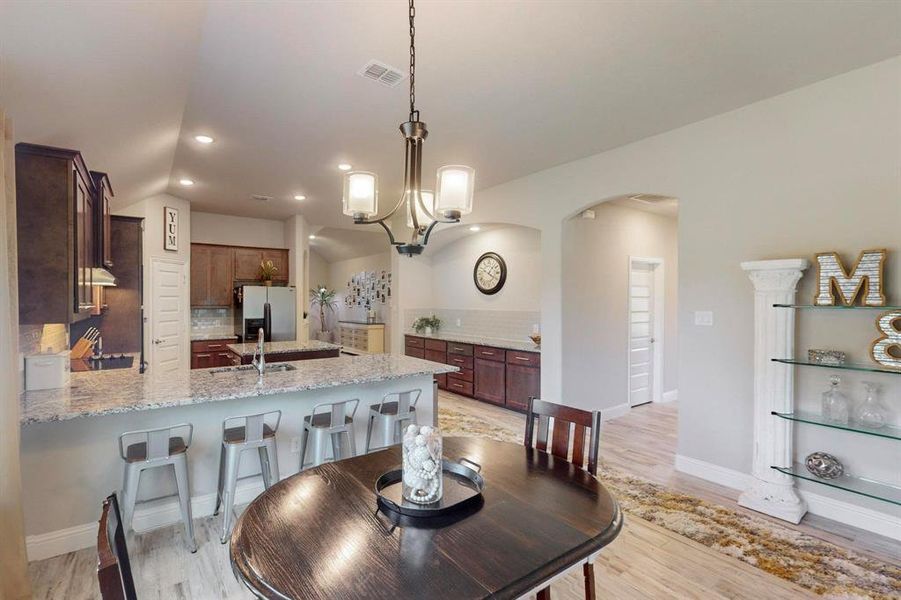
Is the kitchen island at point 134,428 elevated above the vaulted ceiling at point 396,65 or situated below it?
below

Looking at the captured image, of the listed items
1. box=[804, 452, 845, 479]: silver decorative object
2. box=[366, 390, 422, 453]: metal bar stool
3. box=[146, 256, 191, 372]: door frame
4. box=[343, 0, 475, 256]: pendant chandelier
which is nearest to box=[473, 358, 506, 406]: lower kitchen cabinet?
box=[366, 390, 422, 453]: metal bar stool

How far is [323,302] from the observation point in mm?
11789

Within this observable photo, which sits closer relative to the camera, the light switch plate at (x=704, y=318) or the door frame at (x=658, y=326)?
the light switch plate at (x=704, y=318)

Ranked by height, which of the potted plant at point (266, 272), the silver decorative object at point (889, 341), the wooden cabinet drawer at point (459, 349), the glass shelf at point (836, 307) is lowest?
the wooden cabinet drawer at point (459, 349)

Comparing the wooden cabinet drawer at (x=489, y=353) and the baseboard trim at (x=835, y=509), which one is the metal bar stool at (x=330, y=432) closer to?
the baseboard trim at (x=835, y=509)

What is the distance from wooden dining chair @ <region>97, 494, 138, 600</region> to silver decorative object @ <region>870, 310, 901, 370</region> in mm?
3615

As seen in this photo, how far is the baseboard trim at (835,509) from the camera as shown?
266 cm

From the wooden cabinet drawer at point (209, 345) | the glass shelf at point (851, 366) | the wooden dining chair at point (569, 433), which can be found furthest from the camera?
the wooden cabinet drawer at point (209, 345)

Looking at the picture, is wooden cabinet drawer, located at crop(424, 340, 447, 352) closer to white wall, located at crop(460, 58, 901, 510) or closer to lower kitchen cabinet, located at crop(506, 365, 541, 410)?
lower kitchen cabinet, located at crop(506, 365, 541, 410)

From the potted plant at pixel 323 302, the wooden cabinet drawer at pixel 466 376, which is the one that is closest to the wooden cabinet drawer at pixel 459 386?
the wooden cabinet drawer at pixel 466 376

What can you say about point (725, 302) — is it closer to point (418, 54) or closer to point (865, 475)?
point (865, 475)

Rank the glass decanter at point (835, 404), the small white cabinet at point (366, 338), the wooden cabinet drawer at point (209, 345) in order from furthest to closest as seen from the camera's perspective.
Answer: the small white cabinet at point (366, 338), the wooden cabinet drawer at point (209, 345), the glass decanter at point (835, 404)

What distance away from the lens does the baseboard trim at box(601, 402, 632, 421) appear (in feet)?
17.0

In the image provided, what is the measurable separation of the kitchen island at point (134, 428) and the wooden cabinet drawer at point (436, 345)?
11.1 feet
